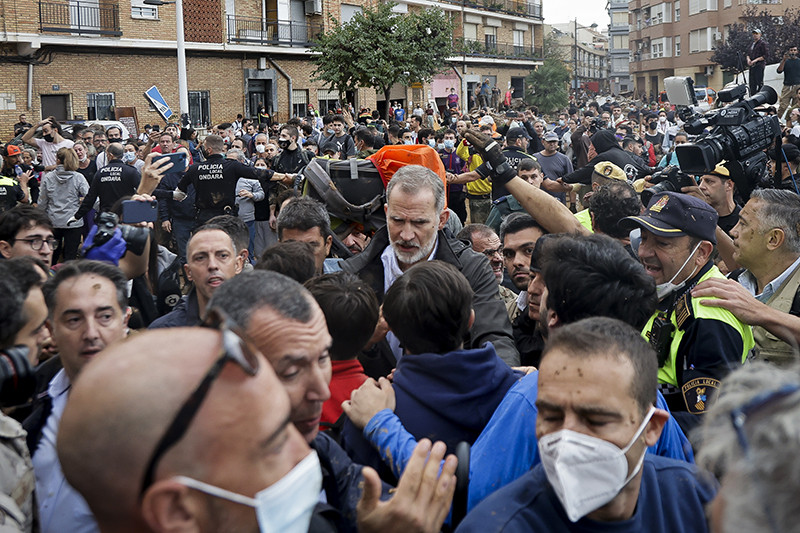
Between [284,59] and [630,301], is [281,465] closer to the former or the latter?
[630,301]

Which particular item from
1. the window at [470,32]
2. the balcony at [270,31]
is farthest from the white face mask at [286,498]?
the window at [470,32]

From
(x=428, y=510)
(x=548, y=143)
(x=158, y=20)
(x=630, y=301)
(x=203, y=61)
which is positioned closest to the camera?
(x=428, y=510)

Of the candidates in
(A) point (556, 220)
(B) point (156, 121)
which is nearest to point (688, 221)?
(A) point (556, 220)

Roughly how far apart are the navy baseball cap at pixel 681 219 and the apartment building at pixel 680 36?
5330cm

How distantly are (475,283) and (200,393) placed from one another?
2734mm

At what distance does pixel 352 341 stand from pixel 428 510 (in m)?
1.08

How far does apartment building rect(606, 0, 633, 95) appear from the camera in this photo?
93062 mm

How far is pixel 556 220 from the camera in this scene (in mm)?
4555

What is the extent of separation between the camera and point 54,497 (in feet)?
7.45

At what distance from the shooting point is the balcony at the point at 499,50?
147 feet

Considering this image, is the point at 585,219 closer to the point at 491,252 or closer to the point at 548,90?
the point at 491,252

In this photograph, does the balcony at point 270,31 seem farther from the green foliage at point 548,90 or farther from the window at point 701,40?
the window at point 701,40

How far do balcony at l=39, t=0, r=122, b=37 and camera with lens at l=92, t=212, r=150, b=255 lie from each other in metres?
23.7

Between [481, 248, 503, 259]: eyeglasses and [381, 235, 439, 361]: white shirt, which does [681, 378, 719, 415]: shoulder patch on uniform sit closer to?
[381, 235, 439, 361]: white shirt
